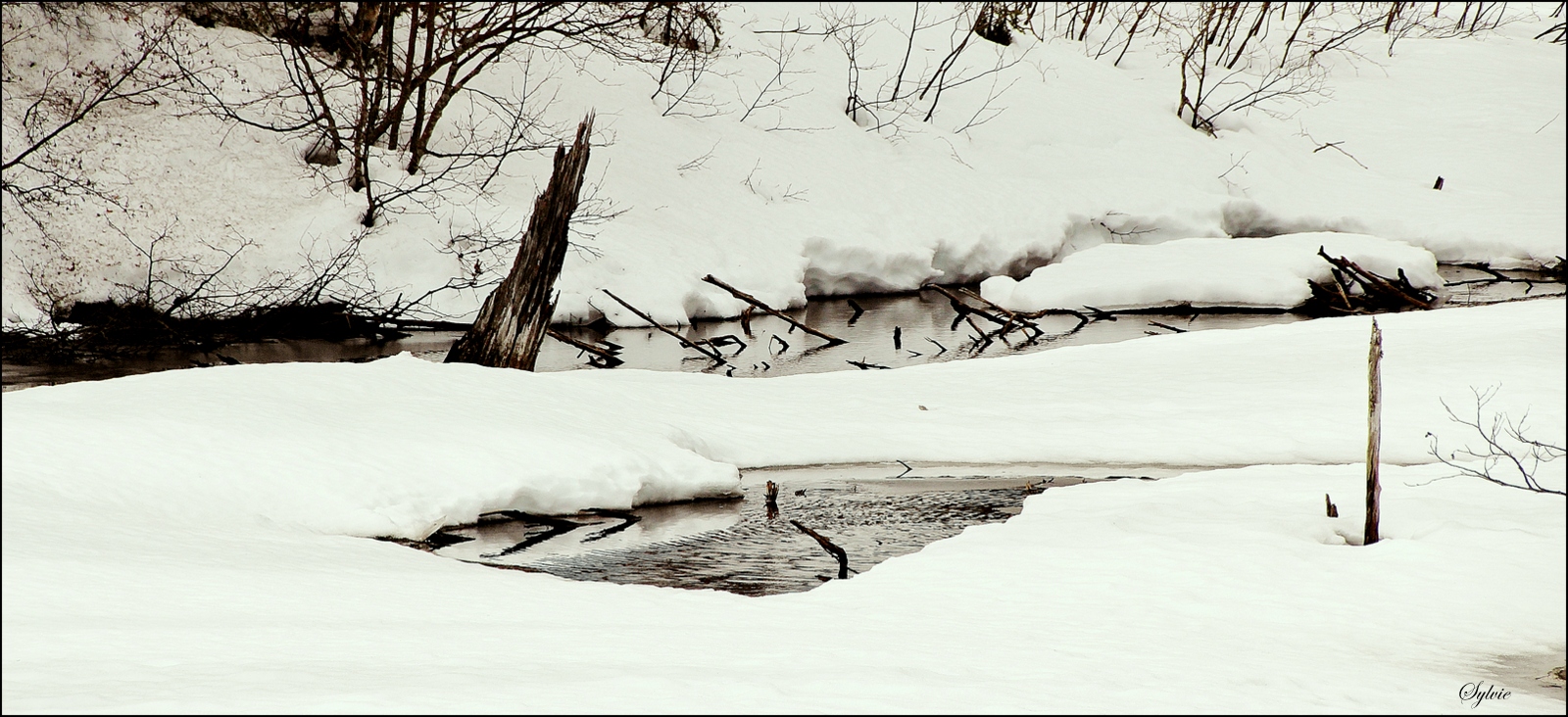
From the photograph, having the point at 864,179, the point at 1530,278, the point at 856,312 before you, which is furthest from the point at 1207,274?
the point at 864,179

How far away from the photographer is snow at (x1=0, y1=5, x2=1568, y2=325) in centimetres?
1712

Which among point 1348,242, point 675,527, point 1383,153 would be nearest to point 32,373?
point 675,527

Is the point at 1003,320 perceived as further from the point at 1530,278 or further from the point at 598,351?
the point at 1530,278

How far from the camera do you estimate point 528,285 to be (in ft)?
41.6

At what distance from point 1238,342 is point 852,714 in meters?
10.9

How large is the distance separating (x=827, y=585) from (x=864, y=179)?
1606cm

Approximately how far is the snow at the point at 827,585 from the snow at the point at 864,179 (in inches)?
263

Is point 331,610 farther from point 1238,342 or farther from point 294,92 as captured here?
point 294,92

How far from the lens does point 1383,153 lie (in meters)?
26.3

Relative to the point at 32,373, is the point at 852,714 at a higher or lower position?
lower

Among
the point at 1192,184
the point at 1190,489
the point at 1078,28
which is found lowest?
the point at 1190,489

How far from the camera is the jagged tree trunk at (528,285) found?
12.6m

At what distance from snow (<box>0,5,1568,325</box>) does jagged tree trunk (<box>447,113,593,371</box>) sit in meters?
4.25
